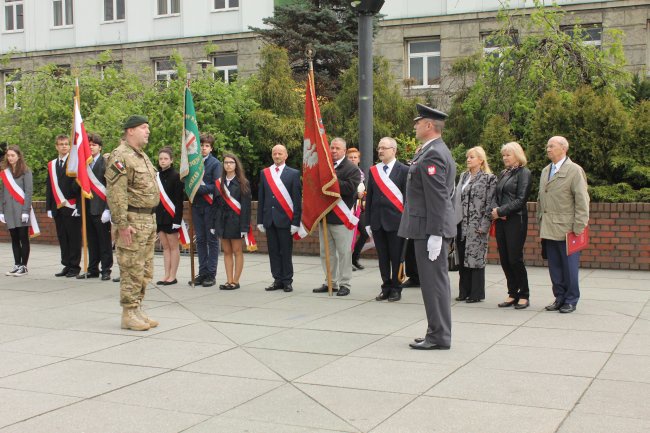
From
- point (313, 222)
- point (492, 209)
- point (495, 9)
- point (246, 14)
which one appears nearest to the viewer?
point (492, 209)

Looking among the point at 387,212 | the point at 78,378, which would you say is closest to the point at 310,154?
the point at 387,212

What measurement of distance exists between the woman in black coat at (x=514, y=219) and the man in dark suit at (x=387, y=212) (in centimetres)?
120

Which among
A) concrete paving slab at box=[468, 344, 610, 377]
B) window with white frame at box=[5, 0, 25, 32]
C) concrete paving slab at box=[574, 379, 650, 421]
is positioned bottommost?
concrete paving slab at box=[468, 344, 610, 377]

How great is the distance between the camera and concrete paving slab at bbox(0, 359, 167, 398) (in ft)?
20.0

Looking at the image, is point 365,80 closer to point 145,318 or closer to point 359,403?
point 145,318

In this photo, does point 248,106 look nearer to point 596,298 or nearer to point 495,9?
point 596,298

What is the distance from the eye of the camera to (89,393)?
5.96 metres

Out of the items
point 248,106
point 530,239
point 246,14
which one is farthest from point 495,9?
point 530,239

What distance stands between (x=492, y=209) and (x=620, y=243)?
403 cm

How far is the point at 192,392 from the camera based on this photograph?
597cm

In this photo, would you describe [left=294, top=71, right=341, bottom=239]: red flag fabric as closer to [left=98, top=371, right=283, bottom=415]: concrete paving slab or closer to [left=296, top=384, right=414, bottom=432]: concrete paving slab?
[left=98, top=371, right=283, bottom=415]: concrete paving slab

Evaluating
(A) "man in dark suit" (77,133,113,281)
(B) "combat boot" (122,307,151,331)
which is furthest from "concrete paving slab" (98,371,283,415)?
(A) "man in dark suit" (77,133,113,281)

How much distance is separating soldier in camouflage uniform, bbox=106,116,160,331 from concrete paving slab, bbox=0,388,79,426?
7.76 feet

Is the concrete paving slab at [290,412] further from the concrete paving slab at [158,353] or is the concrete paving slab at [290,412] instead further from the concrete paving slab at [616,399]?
the concrete paving slab at [616,399]
